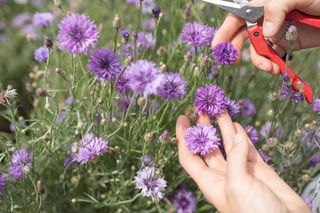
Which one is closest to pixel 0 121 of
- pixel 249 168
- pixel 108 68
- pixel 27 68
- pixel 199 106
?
pixel 27 68

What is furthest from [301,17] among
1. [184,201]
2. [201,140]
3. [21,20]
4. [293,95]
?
[21,20]

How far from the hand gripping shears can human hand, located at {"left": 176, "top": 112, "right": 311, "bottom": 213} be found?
240mm

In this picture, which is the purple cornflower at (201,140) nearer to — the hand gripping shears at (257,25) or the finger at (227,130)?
the finger at (227,130)

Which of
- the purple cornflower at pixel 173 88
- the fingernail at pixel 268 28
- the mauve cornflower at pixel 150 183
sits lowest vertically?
the mauve cornflower at pixel 150 183

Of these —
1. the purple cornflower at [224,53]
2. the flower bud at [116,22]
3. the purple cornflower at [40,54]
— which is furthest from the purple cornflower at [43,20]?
the purple cornflower at [224,53]

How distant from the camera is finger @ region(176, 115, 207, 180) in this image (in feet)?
2.40

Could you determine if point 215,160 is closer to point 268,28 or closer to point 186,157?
point 186,157

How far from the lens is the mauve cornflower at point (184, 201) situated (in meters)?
0.95

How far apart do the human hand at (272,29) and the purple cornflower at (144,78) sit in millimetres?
357

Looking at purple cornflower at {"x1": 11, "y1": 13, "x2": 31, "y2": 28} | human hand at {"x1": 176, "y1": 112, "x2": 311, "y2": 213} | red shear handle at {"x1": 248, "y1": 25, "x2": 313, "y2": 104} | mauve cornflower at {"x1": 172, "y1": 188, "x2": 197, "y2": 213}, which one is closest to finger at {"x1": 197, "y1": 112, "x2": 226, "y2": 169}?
human hand at {"x1": 176, "y1": 112, "x2": 311, "y2": 213}

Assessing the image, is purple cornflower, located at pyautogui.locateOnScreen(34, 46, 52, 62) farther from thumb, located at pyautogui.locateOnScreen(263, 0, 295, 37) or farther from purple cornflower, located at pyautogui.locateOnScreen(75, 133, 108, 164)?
thumb, located at pyautogui.locateOnScreen(263, 0, 295, 37)

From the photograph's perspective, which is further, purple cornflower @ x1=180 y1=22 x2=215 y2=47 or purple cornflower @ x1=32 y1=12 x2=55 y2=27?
purple cornflower @ x1=32 y1=12 x2=55 y2=27

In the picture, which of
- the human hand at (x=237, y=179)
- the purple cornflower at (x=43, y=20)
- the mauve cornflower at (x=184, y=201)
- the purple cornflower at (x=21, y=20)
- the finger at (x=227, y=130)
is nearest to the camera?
the human hand at (x=237, y=179)

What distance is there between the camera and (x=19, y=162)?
33.4 inches
